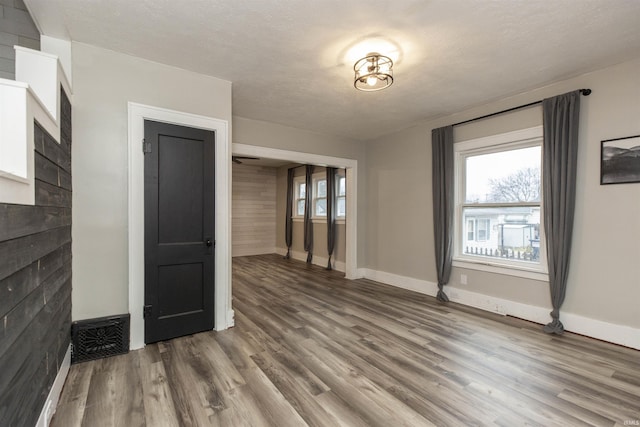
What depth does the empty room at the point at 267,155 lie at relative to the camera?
177 centimetres

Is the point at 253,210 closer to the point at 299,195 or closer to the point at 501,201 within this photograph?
the point at 299,195

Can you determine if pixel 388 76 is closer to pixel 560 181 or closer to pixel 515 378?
pixel 560 181

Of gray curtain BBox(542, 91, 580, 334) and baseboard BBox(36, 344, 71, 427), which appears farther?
gray curtain BBox(542, 91, 580, 334)

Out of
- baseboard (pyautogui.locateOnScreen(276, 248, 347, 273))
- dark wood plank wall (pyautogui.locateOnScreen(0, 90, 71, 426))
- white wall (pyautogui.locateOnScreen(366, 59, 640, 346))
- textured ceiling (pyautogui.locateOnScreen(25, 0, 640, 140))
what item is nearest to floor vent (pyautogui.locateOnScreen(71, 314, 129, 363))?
dark wood plank wall (pyautogui.locateOnScreen(0, 90, 71, 426))

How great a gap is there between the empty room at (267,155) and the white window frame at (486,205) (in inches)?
1.0

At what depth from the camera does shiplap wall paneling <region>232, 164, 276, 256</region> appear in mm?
7973

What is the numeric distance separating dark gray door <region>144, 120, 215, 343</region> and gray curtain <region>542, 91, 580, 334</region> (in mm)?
3619

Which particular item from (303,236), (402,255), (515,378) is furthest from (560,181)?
(303,236)

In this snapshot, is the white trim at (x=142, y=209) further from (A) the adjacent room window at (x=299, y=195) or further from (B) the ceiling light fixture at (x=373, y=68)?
(A) the adjacent room window at (x=299, y=195)

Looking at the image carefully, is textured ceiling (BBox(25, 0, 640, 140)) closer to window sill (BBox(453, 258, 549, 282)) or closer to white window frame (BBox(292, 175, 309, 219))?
window sill (BBox(453, 258, 549, 282))

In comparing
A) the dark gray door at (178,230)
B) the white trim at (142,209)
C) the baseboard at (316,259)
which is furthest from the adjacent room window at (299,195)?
the dark gray door at (178,230)

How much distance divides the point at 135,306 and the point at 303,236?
5.00m

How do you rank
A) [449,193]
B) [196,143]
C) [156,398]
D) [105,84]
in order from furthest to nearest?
[449,193]
[196,143]
[105,84]
[156,398]

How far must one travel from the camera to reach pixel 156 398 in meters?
1.92
